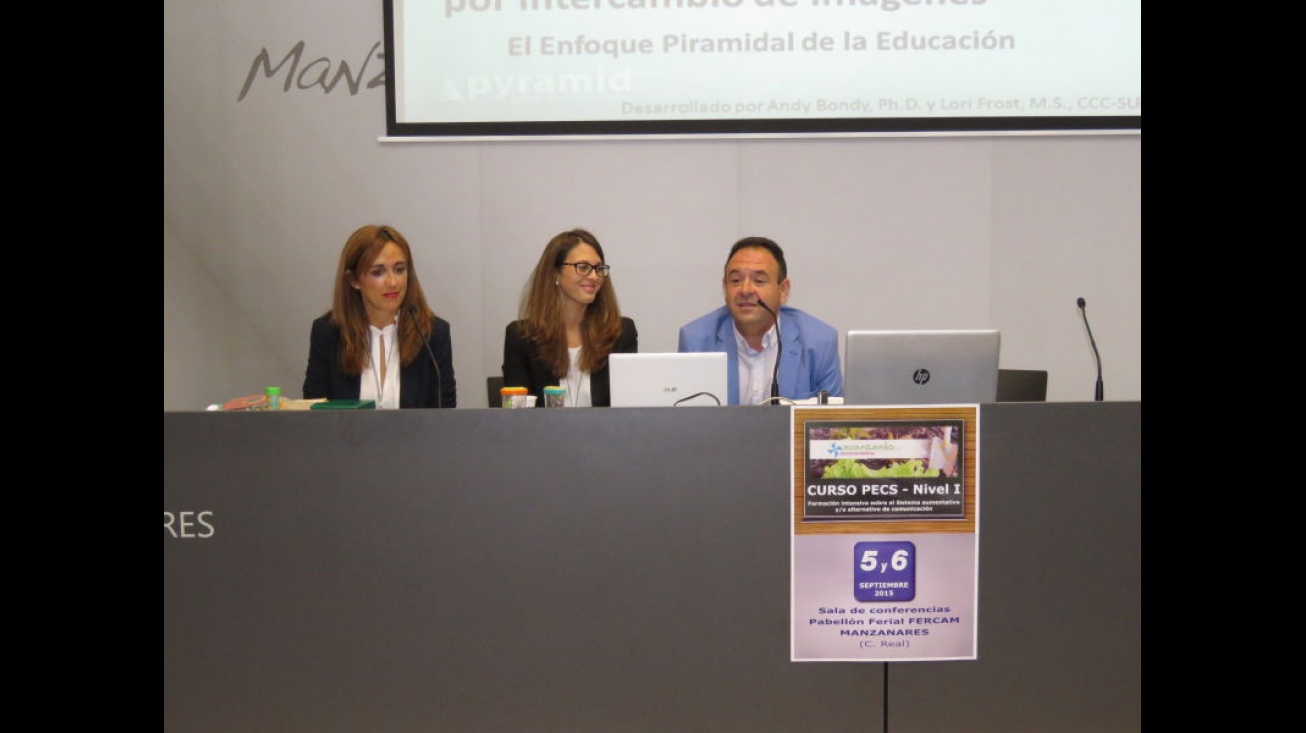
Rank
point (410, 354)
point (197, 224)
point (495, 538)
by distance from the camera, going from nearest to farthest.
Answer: point (495, 538), point (410, 354), point (197, 224)

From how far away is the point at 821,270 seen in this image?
15.2 ft

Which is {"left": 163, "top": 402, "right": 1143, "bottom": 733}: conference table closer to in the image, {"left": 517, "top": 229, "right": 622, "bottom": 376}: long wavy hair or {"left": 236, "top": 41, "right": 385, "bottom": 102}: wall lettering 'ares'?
{"left": 517, "top": 229, "right": 622, "bottom": 376}: long wavy hair

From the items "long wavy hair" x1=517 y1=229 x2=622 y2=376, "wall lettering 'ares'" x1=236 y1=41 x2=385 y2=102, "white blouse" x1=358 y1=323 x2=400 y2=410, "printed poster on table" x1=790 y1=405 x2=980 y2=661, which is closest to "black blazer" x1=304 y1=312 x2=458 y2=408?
"white blouse" x1=358 y1=323 x2=400 y2=410

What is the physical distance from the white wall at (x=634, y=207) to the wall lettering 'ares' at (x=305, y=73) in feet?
0.05

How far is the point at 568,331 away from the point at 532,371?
19 cm

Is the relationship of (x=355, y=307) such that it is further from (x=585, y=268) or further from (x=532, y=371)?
(x=585, y=268)

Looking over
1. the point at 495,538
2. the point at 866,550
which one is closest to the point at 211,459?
the point at 495,538

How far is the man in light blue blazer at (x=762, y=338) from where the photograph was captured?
3.56 meters

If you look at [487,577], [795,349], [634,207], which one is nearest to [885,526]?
[487,577]

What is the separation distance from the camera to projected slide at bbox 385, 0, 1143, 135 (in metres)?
4.39

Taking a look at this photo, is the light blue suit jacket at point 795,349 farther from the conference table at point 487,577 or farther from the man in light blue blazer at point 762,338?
the conference table at point 487,577

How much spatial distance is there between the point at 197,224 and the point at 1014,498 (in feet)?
12.4

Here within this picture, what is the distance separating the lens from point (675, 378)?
2.74m

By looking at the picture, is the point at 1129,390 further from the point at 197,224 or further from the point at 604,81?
the point at 197,224
